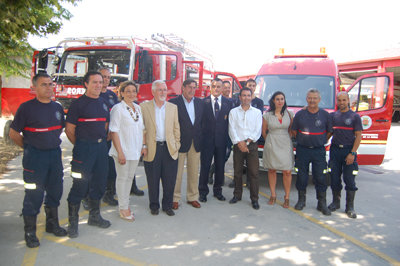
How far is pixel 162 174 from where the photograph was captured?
4.36 metres

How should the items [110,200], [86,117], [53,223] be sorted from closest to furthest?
[86,117], [53,223], [110,200]

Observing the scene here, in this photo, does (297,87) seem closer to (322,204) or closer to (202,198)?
(322,204)

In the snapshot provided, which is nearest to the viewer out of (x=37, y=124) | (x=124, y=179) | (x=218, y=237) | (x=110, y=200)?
(x=37, y=124)

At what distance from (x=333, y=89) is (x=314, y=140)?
2124 mm

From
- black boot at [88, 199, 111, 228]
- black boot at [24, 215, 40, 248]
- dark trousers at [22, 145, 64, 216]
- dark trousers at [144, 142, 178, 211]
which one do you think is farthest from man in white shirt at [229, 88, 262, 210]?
black boot at [24, 215, 40, 248]

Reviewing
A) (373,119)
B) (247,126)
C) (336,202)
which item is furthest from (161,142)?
(373,119)

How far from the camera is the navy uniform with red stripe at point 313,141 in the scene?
14.8 feet

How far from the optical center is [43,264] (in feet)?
9.80

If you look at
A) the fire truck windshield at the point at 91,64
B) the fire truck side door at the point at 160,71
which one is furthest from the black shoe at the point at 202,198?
the fire truck windshield at the point at 91,64

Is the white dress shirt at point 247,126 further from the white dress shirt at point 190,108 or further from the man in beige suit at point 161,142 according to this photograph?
the man in beige suit at point 161,142

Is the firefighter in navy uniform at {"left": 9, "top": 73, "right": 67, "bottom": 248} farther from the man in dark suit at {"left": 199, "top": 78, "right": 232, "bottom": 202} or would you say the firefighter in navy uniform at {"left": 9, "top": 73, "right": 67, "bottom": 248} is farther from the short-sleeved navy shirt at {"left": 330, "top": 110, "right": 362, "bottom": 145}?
the short-sleeved navy shirt at {"left": 330, "top": 110, "right": 362, "bottom": 145}

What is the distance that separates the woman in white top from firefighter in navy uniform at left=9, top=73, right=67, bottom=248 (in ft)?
2.30

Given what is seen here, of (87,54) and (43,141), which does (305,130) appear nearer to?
(43,141)

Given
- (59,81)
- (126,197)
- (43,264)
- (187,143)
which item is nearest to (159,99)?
(187,143)
